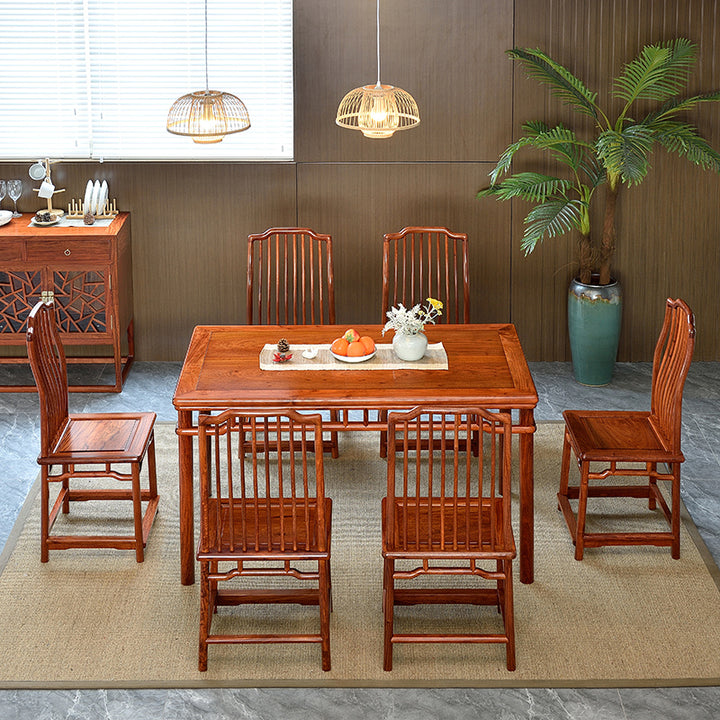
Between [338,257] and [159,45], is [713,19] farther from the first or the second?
[159,45]

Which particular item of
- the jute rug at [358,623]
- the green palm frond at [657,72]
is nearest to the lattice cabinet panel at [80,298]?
the jute rug at [358,623]

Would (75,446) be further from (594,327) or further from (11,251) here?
(594,327)

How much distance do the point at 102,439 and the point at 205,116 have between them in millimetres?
1463

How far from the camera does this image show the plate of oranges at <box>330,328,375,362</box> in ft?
15.7

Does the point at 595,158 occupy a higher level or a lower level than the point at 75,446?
higher

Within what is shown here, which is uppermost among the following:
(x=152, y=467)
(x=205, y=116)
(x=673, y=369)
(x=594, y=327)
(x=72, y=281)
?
(x=205, y=116)

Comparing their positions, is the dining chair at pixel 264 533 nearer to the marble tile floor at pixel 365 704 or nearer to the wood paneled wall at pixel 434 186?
the marble tile floor at pixel 365 704

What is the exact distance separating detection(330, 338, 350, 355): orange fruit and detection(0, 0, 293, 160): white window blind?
7.97 ft

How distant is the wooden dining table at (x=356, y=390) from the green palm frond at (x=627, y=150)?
150 cm

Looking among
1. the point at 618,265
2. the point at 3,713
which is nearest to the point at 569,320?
the point at 618,265

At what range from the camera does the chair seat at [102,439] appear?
462 centimetres

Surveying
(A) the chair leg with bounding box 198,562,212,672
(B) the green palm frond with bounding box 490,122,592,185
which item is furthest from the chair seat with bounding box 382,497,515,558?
(B) the green palm frond with bounding box 490,122,592,185

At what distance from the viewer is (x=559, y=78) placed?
6355 mm

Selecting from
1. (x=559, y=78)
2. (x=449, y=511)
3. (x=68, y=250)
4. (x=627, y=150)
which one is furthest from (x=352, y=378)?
(x=559, y=78)
